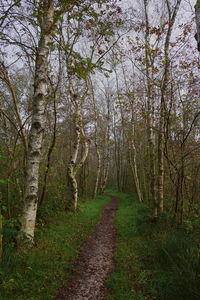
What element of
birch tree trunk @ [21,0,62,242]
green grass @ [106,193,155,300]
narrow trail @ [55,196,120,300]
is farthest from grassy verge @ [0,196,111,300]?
green grass @ [106,193,155,300]

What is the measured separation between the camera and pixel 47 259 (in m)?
3.60

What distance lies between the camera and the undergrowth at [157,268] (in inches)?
104

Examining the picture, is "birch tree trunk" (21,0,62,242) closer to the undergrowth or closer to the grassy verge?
the grassy verge

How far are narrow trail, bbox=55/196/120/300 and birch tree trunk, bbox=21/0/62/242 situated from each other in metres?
1.44

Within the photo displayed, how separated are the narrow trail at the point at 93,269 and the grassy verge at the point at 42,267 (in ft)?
0.66

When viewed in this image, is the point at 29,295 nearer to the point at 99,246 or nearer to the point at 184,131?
the point at 99,246

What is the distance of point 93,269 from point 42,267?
1175 mm

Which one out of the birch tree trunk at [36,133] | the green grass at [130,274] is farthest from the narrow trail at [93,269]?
the birch tree trunk at [36,133]

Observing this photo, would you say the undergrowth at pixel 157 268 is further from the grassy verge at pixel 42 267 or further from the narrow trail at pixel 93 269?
the grassy verge at pixel 42 267

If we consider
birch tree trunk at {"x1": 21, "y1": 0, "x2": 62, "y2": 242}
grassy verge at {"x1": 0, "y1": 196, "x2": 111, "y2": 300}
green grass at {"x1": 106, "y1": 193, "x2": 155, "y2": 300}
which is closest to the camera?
grassy verge at {"x1": 0, "y1": 196, "x2": 111, "y2": 300}

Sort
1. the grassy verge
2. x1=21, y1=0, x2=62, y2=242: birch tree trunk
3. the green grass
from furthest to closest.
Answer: x1=21, y1=0, x2=62, y2=242: birch tree trunk, the green grass, the grassy verge

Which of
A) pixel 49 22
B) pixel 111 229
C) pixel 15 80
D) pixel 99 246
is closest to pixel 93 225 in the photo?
pixel 111 229

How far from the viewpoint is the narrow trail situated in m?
2.91

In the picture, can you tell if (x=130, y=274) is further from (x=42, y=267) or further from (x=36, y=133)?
(x=36, y=133)
